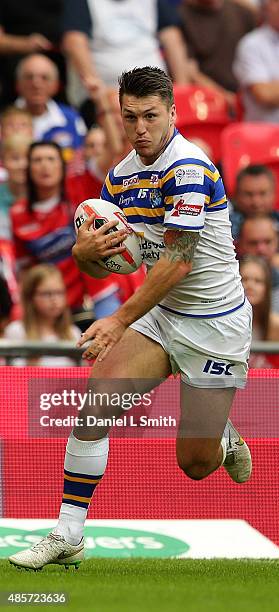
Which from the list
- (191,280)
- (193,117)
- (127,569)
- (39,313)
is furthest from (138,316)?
(193,117)

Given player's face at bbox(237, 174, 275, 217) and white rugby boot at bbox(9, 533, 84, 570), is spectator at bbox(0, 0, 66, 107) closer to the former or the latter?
player's face at bbox(237, 174, 275, 217)

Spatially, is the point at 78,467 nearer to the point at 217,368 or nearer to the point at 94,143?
the point at 217,368

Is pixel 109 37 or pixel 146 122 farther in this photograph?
pixel 109 37

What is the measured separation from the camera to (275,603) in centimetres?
509

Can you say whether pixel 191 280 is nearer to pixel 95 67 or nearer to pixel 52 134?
pixel 52 134

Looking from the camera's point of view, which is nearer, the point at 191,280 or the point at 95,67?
the point at 191,280

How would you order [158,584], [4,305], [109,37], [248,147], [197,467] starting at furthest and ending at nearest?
[109,37], [248,147], [4,305], [197,467], [158,584]

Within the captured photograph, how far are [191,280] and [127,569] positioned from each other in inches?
57.4

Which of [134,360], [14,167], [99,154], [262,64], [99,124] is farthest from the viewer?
[262,64]

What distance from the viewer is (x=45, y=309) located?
364 inches

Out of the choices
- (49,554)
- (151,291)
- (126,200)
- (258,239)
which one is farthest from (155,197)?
(258,239)

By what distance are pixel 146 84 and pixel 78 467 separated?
183cm

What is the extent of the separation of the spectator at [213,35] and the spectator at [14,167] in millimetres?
2754

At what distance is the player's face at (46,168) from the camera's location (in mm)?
9914
